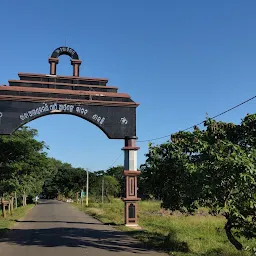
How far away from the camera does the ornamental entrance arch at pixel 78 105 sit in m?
20.2

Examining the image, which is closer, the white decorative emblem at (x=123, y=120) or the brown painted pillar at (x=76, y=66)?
the white decorative emblem at (x=123, y=120)

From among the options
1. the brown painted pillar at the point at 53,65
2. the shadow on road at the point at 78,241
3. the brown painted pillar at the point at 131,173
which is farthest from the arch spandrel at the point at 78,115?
the shadow on road at the point at 78,241

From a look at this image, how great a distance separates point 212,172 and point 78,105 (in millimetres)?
12805

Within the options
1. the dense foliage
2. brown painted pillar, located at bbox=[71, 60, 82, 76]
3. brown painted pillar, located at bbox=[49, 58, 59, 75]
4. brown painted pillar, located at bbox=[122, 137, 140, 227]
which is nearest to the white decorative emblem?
brown painted pillar, located at bbox=[122, 137, 140, 227]

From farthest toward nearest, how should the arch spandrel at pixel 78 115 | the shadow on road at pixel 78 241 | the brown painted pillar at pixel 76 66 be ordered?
the brown painted pillar at pixel 76 66 → the arch spandrel at pixel 78 115 → the shadow on road at pixel 78 241

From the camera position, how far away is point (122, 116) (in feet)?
70.1

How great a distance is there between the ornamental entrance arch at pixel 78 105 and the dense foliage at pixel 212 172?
8.56 m

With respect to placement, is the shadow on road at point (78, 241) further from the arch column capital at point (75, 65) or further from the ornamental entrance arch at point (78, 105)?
the arch column capital at point (75, 65)

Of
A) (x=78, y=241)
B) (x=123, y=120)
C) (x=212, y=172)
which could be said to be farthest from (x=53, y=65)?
(x=212, y=172)

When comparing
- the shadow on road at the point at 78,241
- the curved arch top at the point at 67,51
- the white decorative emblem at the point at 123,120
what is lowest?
the shadow on road at the point at 78,241

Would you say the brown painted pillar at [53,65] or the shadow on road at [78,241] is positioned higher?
the brown painted pillar at [53,65]

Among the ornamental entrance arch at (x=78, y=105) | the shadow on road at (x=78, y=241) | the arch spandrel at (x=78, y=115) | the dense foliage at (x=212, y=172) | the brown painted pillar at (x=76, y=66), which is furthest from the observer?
the brown painted pillar at (x=76, y=66)

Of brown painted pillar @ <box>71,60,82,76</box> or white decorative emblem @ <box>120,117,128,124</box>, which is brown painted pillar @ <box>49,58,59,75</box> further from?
white decorative emblem @ <box>120,117,128,124</box>

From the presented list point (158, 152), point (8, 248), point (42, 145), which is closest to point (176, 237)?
point (158, 152)
